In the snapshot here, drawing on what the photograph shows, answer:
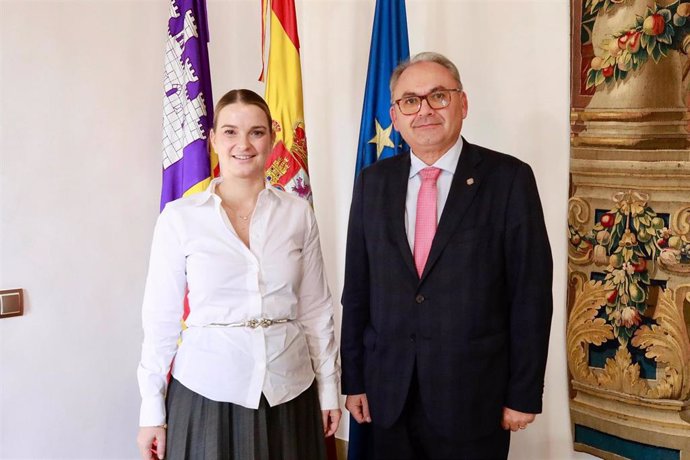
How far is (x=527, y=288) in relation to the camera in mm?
1596

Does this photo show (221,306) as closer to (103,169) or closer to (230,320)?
(230,320)

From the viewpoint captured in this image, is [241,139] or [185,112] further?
[185,112]

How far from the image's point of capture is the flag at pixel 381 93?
2.49m

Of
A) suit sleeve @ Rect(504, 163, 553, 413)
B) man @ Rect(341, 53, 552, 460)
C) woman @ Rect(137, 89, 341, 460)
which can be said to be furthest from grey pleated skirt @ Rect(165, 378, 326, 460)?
suit sleeve @ Rect(504, 163, 553, 413)

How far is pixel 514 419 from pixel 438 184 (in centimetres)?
65

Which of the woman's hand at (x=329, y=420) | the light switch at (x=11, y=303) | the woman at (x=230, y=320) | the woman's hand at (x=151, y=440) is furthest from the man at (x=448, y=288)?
the light switch at (x=11, y=303)

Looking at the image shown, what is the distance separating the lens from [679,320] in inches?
81.0

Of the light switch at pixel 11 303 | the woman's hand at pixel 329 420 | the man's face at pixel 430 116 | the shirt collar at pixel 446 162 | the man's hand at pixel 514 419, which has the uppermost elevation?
the man's face at pixel 430 116

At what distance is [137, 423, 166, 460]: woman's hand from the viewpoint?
1.63m

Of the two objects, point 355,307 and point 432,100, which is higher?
point 432,100

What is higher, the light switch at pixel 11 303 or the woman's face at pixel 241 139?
the woman's face at pixel 241 139

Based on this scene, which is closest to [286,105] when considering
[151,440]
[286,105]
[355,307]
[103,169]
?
[286,105]

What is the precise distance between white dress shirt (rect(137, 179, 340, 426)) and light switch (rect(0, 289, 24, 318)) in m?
0.82

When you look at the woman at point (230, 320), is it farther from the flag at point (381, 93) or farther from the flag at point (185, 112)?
the flag at point (381, 93)
